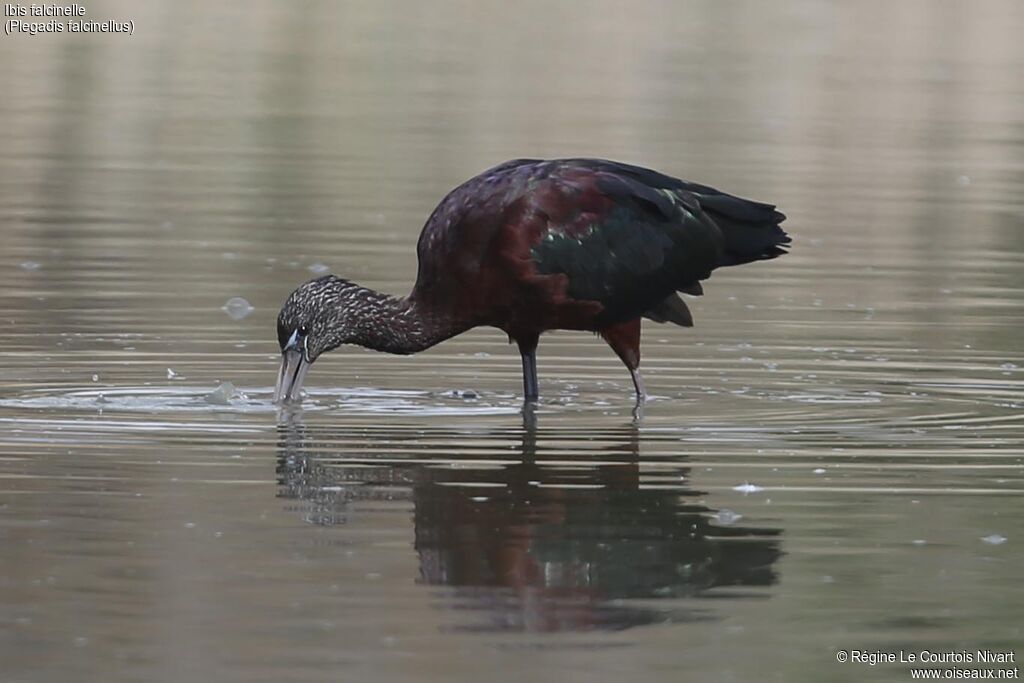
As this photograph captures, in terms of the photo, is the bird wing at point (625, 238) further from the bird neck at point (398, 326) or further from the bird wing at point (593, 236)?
the bird neck at point (398, 326)

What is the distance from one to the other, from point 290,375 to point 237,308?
263 cm

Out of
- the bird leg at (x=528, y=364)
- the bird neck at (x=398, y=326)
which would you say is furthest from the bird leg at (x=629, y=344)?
the bird neck at (x=398, y=326)

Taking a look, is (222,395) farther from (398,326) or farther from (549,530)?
(549,530)

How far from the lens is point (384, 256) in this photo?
1605cm

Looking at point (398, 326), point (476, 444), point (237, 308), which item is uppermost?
point (398, 326)

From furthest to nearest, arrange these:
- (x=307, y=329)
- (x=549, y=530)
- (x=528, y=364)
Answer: (x=528, y=364)
(x=307, y=329)
(x=549, y=530)

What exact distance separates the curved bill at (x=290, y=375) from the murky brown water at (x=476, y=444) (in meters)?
0.10

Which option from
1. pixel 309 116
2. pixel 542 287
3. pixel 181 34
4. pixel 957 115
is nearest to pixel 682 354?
pixel 542 287

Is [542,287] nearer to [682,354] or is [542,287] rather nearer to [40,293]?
[682,354]

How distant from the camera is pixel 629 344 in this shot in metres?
11.4

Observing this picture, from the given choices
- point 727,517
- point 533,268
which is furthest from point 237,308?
point 727,517

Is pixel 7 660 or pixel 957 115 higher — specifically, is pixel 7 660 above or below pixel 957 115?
above

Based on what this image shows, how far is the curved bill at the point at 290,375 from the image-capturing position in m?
10.9

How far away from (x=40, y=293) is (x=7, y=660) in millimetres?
7392
